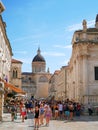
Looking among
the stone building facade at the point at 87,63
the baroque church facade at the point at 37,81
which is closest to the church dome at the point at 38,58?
the baroque church facade at the point at 37,81

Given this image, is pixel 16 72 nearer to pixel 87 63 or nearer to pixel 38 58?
pixel 87 63

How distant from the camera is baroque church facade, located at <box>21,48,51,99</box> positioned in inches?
4717

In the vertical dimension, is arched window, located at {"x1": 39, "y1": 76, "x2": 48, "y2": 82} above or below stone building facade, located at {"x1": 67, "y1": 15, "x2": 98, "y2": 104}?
above

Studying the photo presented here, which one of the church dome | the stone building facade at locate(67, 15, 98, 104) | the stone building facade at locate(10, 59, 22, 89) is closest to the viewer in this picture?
the stone building facade at locate(67, 15, 98, 104)

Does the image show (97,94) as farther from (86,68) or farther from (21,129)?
(21,129)

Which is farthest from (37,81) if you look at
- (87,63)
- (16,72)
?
(87,63)

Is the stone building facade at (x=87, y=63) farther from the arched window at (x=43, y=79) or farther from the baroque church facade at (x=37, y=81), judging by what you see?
the arched window at (x=43, y=79)

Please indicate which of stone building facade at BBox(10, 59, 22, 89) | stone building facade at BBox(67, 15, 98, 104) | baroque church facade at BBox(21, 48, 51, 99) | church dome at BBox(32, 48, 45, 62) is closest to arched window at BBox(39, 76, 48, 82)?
baroque church facade at BBox(21, 48, 51, 99)

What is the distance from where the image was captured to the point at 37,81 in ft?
396

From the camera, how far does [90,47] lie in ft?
118

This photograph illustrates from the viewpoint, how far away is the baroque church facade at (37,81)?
120 metres

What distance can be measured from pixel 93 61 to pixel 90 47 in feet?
5.32

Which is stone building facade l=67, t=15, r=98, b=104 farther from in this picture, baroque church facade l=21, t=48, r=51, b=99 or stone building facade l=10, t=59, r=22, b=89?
baroque church facade l=21, t=48, r=51, b=99

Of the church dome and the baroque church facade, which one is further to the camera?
the church dome
